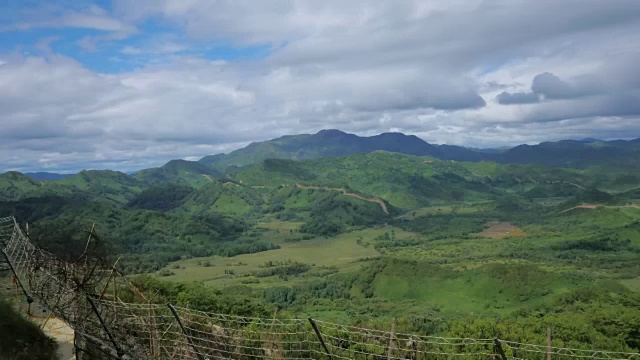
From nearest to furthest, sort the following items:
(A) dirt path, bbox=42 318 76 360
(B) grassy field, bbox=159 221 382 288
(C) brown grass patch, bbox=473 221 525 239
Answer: (A) dirt path, bbox=42 318 76 360
(B) grassy field, bbox=159 221 382 288
(C) brown grass patch, bbox=473 221 525 239

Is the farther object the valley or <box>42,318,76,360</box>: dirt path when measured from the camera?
the valley

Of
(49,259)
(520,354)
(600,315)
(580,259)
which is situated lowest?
(580,259)

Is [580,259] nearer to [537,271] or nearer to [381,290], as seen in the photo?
[537,271]

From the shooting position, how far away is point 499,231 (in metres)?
145

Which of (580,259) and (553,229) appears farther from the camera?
(553,229)

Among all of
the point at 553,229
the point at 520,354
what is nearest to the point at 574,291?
the point at 520,354

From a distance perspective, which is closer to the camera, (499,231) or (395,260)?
(395,260)

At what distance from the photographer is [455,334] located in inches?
1364

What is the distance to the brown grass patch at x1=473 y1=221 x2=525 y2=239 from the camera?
13800 cm

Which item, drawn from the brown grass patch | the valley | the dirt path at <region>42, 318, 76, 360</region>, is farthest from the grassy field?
the dirt path at <region>42, 318, 76, 360</region>

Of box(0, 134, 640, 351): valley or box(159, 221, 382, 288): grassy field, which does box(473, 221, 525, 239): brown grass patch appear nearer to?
box(0, 134, 640, 351): valley

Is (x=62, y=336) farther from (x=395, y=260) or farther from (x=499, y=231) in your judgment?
(x=499, y=231)

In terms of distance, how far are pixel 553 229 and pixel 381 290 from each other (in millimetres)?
86438

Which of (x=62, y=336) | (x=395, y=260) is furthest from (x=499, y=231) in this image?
(x=62, y=336)
